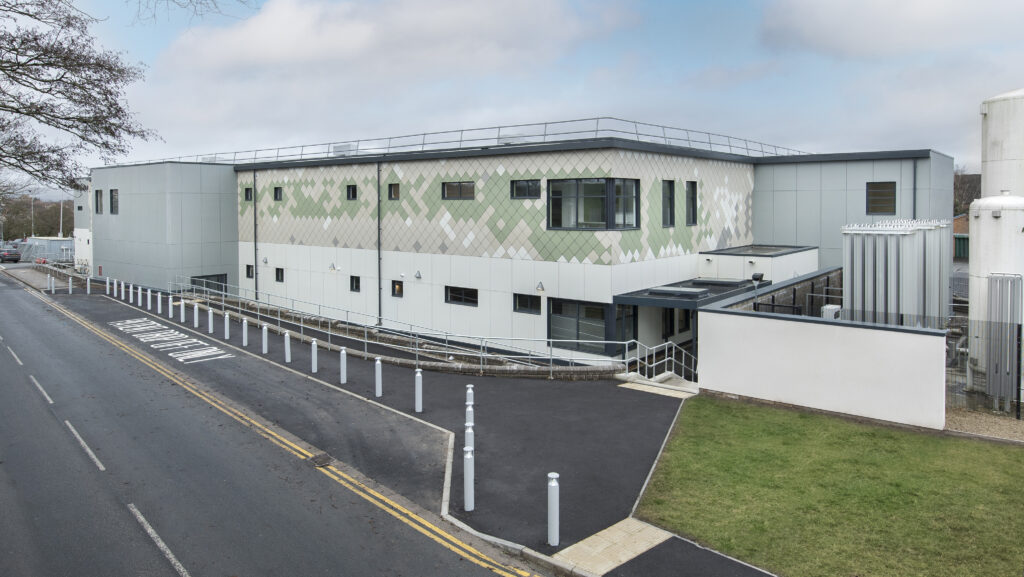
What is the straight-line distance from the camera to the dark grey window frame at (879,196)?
2844 centimetres

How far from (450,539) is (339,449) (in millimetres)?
4668

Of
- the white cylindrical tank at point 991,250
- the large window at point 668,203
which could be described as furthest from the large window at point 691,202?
the white cylindrical tank at point 991,250

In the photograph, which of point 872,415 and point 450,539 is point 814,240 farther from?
point 450,539

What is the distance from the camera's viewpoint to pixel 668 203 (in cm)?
2530

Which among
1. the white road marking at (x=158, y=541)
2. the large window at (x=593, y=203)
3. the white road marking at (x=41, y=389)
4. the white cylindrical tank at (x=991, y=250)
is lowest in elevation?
the white road marking at (x=158, y=541)

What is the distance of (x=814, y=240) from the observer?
101ft

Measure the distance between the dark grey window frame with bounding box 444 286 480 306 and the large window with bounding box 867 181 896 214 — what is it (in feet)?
55.5

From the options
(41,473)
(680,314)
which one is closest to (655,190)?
(680,314)

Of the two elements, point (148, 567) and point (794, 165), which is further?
point (794, 165)

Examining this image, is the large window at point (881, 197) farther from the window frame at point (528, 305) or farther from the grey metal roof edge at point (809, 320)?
the window frame at point (528, 305)

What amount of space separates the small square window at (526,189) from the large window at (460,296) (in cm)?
412

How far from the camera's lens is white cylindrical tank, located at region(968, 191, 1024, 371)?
638 inches

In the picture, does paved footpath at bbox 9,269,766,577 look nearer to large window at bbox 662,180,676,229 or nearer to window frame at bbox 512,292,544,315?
window frame at bbox 512,292,544,315

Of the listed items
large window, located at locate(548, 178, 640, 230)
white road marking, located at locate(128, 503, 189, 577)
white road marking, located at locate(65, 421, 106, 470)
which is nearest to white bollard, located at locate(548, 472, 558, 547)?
white road marking, located at locate(128, 503, 189, 577)
